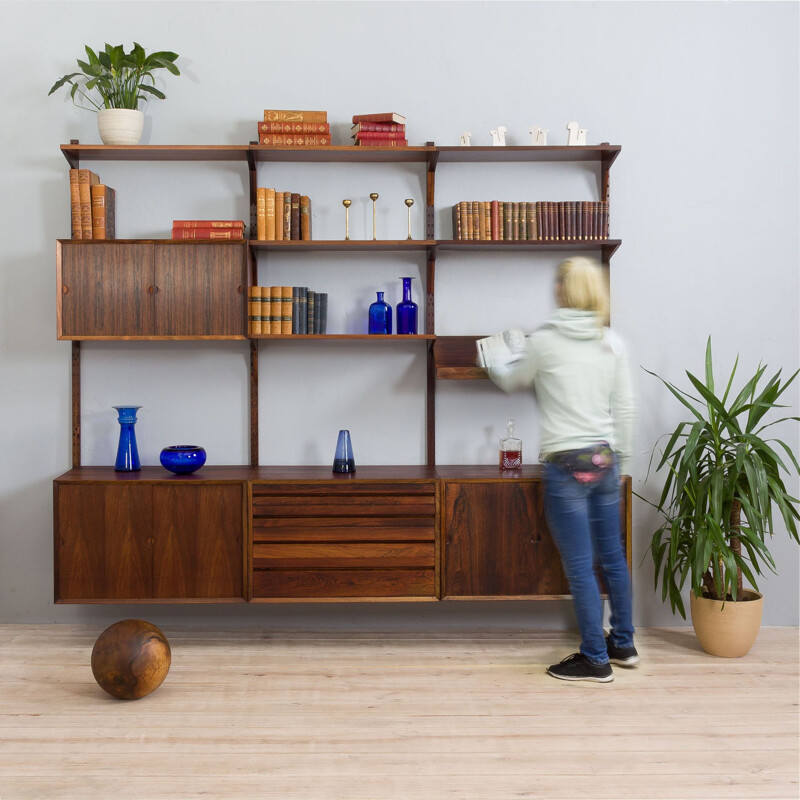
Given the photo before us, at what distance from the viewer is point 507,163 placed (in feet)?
11.3

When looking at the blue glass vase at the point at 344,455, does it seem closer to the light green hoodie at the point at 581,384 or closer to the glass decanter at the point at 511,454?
the glass decanter at the point at 511,454

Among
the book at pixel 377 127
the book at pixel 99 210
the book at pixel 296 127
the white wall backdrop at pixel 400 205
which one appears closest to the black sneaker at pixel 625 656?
the white wall backdrop at pixel 400 205

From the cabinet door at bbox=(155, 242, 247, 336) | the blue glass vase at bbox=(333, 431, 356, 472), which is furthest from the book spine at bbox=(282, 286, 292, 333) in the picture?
the blue glass vase at bbox=(333, 431, 356, 472)

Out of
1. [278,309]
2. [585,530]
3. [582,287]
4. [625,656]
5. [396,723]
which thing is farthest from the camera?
[278,309]

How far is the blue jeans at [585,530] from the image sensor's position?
2824 mm

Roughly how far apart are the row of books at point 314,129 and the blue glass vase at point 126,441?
1230mm

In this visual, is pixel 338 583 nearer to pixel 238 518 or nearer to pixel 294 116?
pixel 238 518

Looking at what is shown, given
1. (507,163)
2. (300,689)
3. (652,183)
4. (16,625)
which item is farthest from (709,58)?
(16,625)

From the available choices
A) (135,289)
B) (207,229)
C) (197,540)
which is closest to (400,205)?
(207,229)

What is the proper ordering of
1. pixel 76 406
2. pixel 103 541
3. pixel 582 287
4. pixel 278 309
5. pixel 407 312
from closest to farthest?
pixel 582 287 → pixel 103 541 → pixel 278 309 → pixel 407 312 → pixel 76 406

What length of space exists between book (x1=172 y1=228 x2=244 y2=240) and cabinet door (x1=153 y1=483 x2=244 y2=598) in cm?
101

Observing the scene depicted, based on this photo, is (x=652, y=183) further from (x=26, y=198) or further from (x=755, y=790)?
(x=26, y=198)

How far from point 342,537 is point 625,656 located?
116 cm

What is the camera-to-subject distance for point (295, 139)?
3217 millimetres
